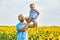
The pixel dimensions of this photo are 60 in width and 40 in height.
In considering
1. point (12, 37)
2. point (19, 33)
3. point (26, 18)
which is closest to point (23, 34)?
point (19, 33)

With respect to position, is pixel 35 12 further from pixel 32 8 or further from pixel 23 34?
pixel 23 34

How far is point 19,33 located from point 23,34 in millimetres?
91

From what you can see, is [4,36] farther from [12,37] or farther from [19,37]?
[19,37]

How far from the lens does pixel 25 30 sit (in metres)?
7.17

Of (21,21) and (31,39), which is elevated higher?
(21,21)

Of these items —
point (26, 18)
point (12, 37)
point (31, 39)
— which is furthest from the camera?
point (12, 37)

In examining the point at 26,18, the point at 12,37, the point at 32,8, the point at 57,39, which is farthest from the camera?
the point at 12,37

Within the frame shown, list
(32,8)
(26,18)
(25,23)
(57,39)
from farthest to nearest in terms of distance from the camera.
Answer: (32,8)
(57,39)
(25,23)
(26,18)

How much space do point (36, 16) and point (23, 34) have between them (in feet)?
13.2

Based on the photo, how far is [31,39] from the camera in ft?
40.0

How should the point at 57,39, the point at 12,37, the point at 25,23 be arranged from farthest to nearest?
1. the point at 12,37
2. the point at 57,39
3. the point at 25,23

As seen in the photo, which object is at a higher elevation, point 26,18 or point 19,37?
point 26,18

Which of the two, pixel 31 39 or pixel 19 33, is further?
pixel 31 39

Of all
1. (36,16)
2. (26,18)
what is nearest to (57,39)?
(36,16)
